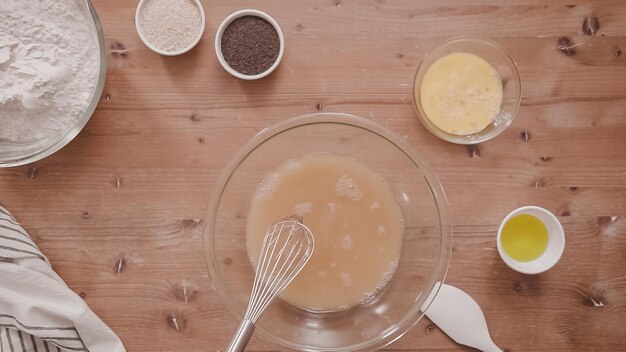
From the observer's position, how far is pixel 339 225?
1.18 metres

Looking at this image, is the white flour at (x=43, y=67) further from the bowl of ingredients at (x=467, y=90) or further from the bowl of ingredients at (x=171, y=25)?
the bowl of ingredients at (x=467, y=90)

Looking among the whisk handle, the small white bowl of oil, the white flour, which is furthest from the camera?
the small white bowl of oil

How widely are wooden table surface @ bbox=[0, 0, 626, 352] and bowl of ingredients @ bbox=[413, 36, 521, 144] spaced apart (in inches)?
1.4

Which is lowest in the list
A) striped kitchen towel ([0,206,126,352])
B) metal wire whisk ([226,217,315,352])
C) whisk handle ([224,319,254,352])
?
striped kitchen towel ([0,206,126,352])

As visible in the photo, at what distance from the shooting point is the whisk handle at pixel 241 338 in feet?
3.01

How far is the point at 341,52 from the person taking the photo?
1.25 m

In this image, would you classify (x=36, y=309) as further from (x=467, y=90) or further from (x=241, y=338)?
(x=467, y=90)

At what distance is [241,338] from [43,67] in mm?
665

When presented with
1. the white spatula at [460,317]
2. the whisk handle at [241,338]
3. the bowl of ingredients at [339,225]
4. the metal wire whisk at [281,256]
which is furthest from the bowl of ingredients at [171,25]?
the white spatula at [460,317]

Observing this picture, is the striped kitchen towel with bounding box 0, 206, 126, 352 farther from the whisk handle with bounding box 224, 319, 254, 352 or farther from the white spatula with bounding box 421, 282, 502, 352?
the white spatula with bounding box 421, 282, 502, 352

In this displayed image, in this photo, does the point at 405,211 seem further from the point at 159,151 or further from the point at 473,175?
the point at 159,151

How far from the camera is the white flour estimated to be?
1.09 meters

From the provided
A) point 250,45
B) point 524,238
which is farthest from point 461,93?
point 250,45

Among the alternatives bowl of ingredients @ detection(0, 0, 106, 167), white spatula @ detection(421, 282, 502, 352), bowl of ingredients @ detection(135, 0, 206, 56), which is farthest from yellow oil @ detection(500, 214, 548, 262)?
bowl of ingredients @ detection(0, 0, 106, 167)
